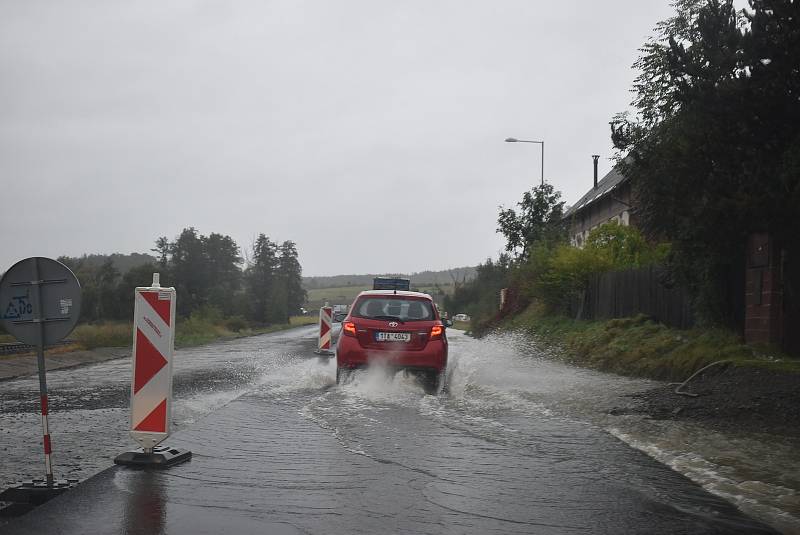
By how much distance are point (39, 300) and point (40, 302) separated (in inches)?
0.6

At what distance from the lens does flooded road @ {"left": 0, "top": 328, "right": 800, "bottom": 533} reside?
5.38m

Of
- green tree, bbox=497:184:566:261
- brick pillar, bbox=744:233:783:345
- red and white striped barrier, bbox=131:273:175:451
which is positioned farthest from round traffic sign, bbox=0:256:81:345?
green tree, bbox=497:184:566:261

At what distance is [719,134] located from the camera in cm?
1020

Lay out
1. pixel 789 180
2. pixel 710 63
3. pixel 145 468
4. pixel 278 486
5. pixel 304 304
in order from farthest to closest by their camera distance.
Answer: pixel 304 304, pixel 710 63, pixel 789 180, pixel 145 468, pixel 278 486

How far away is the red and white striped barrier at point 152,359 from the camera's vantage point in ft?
23.1

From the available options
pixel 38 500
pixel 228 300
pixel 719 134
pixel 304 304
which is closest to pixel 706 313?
pixel 719 134

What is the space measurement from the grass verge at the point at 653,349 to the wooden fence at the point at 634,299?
0.49 metres

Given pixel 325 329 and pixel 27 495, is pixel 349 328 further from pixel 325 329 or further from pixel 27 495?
pixel 325 329

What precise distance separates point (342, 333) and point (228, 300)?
93079 millimetres

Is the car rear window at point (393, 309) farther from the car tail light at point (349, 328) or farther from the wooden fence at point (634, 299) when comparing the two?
the wooden fence at point (634, 299)

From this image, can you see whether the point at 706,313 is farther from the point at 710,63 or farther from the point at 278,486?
the point at 278,486

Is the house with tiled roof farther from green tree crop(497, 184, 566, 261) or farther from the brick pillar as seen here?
the brick pillar

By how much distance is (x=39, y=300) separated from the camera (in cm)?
628

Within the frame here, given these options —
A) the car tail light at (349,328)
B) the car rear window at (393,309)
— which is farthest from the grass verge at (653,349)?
the car tail light at (349,328)
